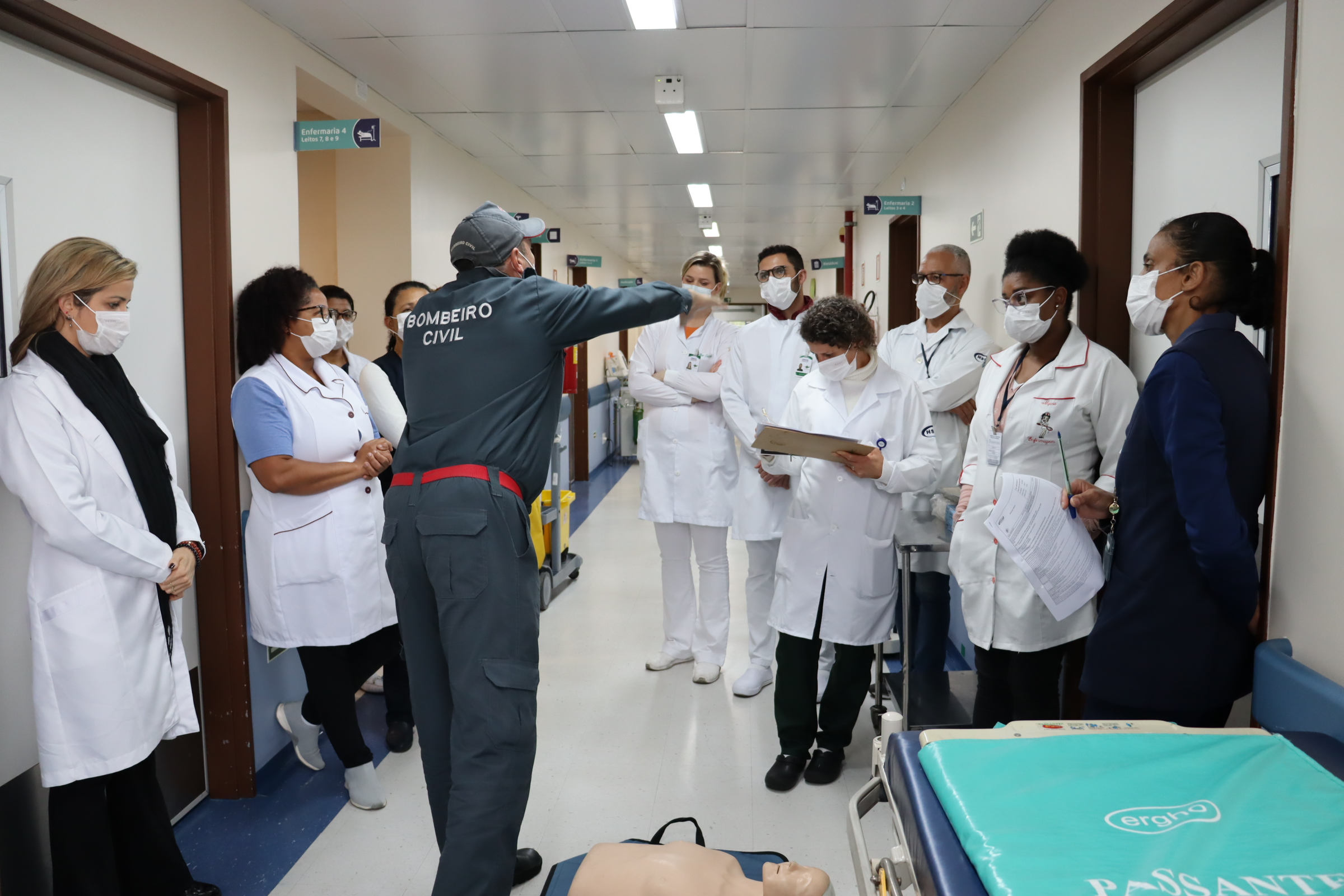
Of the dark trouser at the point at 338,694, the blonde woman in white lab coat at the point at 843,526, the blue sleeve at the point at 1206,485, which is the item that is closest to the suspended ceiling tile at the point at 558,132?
the blonde woman in white lab coat at the point at 843,526

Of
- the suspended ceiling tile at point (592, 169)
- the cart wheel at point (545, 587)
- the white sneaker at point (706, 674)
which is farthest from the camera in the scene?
the suspended ceiling tile at point (592, 169)

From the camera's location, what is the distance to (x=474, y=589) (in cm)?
181

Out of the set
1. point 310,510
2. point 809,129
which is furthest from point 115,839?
point 809,129

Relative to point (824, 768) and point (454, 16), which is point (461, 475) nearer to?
point (824, 768)

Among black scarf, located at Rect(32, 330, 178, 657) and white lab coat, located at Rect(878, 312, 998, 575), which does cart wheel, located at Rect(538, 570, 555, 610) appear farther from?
black scarf, located at Rect(32, 330, 178, 657)

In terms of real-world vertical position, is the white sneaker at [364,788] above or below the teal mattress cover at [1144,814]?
below

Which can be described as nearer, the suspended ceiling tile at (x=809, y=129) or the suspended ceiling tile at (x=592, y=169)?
the suspended ceiling tile at (x=809, y=129)

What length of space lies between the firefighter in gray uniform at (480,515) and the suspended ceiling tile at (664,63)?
1.80 m

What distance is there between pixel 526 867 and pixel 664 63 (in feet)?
10.4

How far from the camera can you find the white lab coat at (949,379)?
10.4 feet

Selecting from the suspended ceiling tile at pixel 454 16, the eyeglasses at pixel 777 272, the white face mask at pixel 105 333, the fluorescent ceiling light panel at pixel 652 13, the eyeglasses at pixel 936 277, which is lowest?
the white face mask at pixel 105 333

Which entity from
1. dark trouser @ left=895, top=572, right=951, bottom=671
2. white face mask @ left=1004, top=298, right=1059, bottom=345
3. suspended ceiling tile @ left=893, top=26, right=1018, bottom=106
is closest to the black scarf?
white face mask @ left=1004, top=298, right=1059, bottom=345

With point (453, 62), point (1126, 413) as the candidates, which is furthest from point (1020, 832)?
point (453, 62)

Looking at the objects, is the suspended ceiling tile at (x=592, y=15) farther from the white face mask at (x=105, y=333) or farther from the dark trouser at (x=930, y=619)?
the dark trouser at (x=930, y=619)
